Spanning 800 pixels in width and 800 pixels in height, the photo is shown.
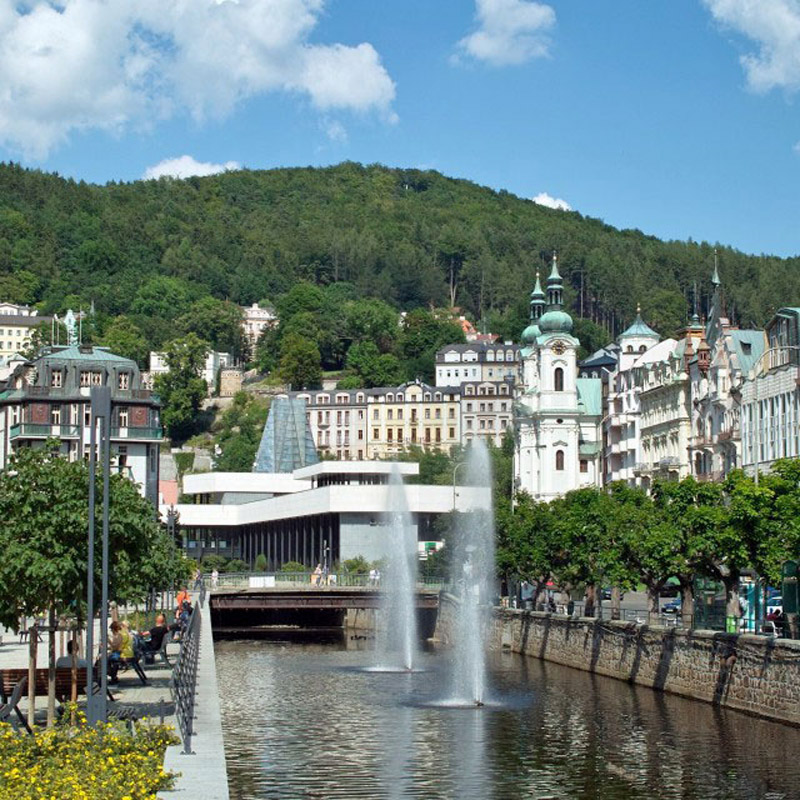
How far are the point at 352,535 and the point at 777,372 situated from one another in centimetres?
5778

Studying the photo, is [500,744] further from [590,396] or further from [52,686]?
[590,396]

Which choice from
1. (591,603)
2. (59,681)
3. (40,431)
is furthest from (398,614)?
(59,681)

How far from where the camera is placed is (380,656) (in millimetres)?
80500

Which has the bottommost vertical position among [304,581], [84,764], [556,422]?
[84,764]

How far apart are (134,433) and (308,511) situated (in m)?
20.3

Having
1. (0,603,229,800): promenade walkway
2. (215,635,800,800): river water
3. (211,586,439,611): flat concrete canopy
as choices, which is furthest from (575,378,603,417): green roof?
(0,603,229,800): promenade walkway

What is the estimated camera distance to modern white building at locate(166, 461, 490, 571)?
442ft

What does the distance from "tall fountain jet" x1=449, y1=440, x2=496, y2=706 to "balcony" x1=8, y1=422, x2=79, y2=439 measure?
2918 cm

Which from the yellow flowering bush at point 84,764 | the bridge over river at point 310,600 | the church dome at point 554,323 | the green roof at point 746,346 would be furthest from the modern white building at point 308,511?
the yellow flowering bush at point 84,764

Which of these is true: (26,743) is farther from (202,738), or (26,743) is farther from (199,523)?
(199,523)

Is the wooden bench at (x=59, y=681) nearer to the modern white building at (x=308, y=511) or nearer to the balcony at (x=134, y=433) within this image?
the modern white building at (x=308, y=511)

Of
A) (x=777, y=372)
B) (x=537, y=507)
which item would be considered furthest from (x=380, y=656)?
(x=777, y=372)

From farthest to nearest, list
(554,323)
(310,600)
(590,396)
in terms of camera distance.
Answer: (554,323), (590,396), (310,600)

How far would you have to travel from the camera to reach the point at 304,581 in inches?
4496
